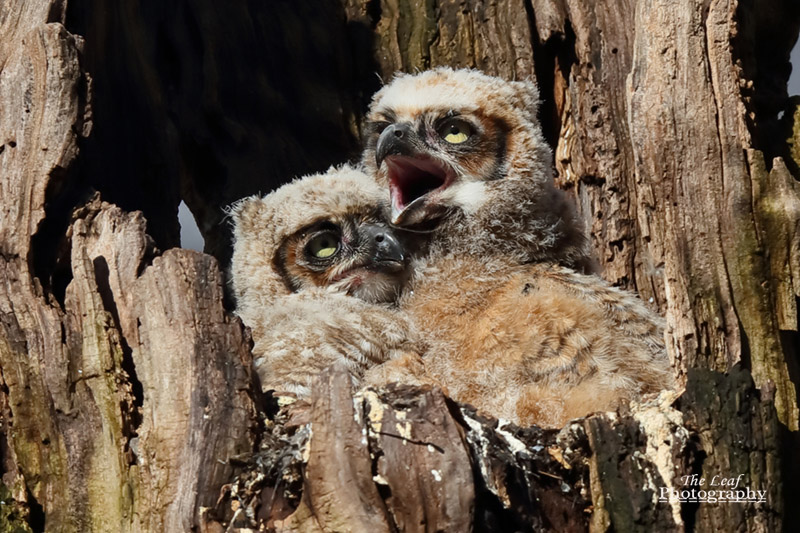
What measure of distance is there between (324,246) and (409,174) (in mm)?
481

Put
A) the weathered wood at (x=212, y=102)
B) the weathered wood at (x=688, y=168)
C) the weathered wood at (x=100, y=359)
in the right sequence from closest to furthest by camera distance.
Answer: the weathered wood at (x=100, y=359) < the weathered wood at (x=688, y=168) < the weathered wood at (x=212, y=102)

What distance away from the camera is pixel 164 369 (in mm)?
2818

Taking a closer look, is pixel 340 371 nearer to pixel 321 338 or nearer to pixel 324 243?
pixel 321 338

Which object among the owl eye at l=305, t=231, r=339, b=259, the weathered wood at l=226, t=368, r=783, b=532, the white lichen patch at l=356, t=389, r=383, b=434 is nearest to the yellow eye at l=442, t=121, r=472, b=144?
the owl eye at l=305, t=231, r=339, b=259

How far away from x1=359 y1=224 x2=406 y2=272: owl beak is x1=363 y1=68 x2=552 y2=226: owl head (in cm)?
8

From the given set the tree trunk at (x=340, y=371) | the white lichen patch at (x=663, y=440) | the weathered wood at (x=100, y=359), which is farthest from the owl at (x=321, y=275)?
the white lichen patch at (x=663, y=440)

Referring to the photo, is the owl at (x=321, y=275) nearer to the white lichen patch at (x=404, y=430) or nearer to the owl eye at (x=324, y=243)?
the owl eye at (x=324, y=243)

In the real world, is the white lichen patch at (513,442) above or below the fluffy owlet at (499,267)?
below

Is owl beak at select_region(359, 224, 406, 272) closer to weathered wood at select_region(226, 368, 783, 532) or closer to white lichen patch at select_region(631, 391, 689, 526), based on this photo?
weathered wood at select_region(226, 368, 783, 532)

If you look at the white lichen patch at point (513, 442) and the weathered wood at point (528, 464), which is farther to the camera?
the white lichen patch at point (513, 442)

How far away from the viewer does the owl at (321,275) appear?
11.6 feet

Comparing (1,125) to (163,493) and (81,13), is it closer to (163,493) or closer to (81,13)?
(81,13)

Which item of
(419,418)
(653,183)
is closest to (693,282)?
(653,183)

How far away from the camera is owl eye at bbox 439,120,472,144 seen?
4.21 m
